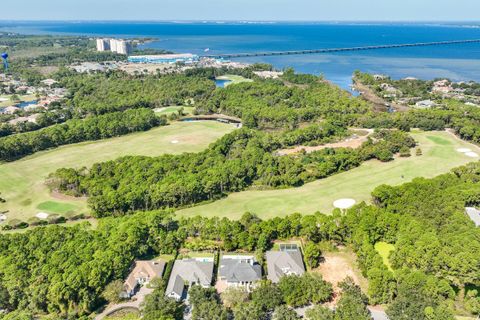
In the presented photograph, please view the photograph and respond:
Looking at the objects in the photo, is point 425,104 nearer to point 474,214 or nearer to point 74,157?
Result: point 474,214

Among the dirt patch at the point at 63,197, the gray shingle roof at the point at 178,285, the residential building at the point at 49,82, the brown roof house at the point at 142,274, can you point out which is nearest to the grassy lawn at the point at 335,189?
the brown roof house at the point at 142,274

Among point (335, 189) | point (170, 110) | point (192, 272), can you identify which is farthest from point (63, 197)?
point (170, 110)

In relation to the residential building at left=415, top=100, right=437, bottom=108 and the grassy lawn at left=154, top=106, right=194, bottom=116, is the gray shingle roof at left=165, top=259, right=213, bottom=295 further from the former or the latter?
the residential building at left=415, top=100, right=437, bottom=108

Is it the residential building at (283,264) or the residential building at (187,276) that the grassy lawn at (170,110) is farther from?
the residential building at (283,264)

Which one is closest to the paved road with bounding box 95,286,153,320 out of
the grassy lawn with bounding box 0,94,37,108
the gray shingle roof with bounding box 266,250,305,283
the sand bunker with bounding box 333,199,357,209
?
the gray shingle roof with bounding box 266,250,305,283

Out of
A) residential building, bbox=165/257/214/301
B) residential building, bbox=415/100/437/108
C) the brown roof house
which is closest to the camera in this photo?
residential building, bbox=165/257/214/301
